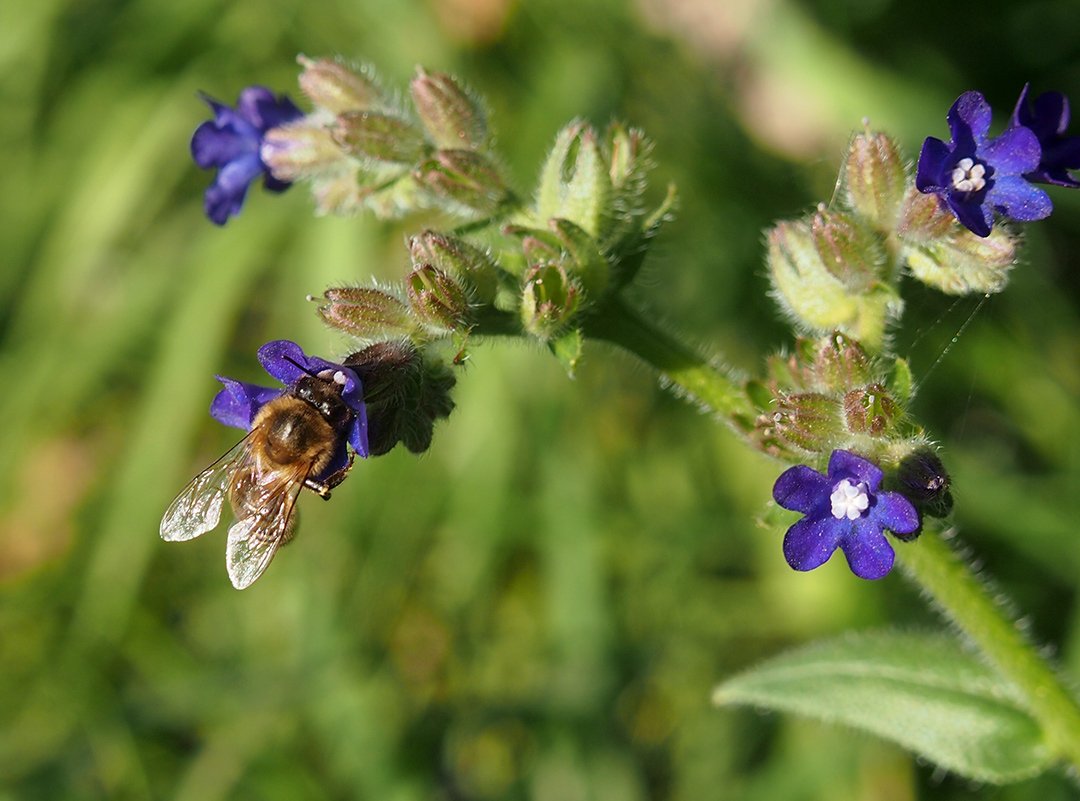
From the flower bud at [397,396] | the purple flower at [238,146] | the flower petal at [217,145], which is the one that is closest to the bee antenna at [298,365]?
the flower bud at [397,396]

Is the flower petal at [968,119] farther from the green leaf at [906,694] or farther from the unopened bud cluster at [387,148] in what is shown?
the green leaf at [906,694]

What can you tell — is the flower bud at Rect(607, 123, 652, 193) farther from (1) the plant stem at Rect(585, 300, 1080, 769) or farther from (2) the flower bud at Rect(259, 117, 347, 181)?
(2) the flower bud at Rect(259, 117, 347, 181)

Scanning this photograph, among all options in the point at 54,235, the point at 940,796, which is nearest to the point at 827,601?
the point at 940,796

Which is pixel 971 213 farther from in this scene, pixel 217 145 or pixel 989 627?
pixel 217 145

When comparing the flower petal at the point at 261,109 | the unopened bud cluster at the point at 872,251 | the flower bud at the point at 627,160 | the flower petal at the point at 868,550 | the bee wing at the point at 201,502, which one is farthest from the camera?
the flower petal at the point at 261,109

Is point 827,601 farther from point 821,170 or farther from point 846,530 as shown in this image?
point 846,530

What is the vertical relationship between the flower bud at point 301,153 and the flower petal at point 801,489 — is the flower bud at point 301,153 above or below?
below
